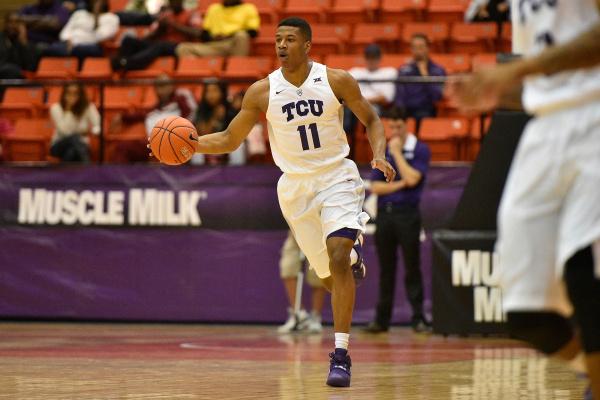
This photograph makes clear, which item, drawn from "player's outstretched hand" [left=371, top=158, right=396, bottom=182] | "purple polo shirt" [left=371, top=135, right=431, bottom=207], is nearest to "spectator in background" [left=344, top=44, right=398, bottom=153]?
"purple polo shirt" [left=371, top=135, right=431, bottom=207]

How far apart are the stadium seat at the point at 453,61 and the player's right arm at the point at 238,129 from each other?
7.25m

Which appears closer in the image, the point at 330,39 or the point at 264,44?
the point at 330,39

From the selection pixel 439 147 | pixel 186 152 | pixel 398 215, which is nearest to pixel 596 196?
pixel 186 152

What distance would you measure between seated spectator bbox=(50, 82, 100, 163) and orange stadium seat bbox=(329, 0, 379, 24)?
4.59 metres

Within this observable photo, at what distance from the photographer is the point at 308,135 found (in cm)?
837

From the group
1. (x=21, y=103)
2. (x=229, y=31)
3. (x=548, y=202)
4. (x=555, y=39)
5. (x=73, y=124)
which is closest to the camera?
(x=548, y=202)

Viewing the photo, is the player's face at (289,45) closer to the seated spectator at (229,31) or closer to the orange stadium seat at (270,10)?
the seated spectator at (229,31)

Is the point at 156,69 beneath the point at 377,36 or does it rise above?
beneath

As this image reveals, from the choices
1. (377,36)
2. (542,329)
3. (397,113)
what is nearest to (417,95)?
(397,113)

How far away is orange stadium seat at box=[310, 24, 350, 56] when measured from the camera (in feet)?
55.8

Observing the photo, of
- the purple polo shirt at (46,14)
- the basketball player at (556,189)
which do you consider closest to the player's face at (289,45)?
the basketball player at (556,189)

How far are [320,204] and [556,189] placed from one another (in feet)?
14.0

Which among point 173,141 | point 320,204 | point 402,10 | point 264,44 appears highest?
point 402,10

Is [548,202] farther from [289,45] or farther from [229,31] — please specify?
[229,31]
